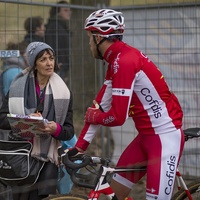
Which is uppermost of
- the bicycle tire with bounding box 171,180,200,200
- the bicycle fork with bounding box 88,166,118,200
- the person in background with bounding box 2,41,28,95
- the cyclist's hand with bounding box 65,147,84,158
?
the person in background with bounding box 2,41,28,95

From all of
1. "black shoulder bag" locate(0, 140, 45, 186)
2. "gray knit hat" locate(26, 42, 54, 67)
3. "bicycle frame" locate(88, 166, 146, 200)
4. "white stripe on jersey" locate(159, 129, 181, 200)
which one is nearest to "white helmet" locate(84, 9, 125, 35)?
"gray knit hat" locate(26, 42, 54, 67)

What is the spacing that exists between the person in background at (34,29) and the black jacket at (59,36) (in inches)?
3.1

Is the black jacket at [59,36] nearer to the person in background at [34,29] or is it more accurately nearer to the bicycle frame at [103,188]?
the person in background at [34,29]

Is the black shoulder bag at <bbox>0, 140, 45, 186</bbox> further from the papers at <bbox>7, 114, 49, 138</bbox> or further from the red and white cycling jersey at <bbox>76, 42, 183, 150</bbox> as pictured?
the red and white cycling jersey at <bbox>76, 42, 183, 150</bbox>

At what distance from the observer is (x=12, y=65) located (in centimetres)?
502

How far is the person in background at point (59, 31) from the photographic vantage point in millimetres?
5152

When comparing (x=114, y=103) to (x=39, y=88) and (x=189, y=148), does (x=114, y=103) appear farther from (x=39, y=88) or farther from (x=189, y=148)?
(x=189, y=148)

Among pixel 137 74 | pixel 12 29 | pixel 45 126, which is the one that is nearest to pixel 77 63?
pixel 12 29

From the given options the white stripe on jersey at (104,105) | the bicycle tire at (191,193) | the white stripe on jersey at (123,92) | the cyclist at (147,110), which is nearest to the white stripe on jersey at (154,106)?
the cyclist at (147,110)

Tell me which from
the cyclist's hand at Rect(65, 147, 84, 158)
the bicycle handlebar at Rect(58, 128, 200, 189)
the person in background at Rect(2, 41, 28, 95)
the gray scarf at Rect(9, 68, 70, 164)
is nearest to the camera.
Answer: the bicycle handlebar at Rect(58, 128, 200, 189)

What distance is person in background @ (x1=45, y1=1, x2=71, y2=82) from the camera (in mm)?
5152

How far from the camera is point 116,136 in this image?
233 inches

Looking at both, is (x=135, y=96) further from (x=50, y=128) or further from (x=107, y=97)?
(x=50, y=128)

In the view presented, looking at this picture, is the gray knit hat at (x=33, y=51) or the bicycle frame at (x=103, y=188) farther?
the gray knit hat at (x=33, y=51)
